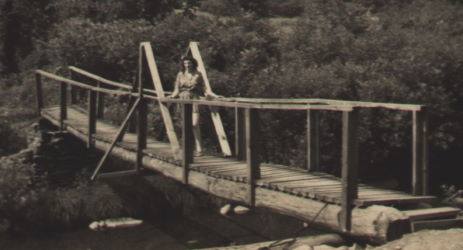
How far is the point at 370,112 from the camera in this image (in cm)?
1552

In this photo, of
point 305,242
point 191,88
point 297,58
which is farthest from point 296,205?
point 297,58

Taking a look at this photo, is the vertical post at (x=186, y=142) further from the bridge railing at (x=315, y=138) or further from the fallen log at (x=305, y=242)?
the fallen log at (x=305, y=242)

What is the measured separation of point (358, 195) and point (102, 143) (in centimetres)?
692

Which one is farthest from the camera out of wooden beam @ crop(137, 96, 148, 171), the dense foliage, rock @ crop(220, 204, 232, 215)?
the dense foliage

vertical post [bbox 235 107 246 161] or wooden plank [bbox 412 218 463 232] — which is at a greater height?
vertical post [bbox 235 107 246 161]

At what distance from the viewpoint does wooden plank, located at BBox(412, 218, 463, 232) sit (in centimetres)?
736

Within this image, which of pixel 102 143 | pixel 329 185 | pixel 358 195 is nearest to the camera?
pixel 358 195

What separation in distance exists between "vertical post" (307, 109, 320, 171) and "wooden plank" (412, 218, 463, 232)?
7.99ft

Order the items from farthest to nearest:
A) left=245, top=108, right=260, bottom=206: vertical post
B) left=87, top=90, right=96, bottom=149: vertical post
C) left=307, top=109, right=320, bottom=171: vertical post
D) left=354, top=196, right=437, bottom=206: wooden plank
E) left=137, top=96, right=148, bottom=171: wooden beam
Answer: left=87, top=90, right=96, bottom=149: vertical post
left=137, top=96, right=148, bottom=171: wooden beam
left=307, top=109, right=320, bottom=171: vertical post
left=245, top=108, right=260, bottom=206: vertical post
left=354, top=196, right=437, bottom=206: wooden plank

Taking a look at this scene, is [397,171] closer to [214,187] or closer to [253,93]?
[253,93]

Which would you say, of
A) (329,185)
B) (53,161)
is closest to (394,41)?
(53,161)

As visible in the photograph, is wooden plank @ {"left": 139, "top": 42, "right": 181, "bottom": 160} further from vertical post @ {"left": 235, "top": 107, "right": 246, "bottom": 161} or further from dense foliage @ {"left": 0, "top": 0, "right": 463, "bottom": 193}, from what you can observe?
dense foliage @ {"left": 0, "top": 0, "right": 463, "bottom": 193}

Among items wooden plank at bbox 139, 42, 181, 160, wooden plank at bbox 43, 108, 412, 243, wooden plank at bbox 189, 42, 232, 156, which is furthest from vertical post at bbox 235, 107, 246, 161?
wooden plank at bbox 43, 108, 412, 243

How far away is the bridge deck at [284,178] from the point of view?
7.63 metres
